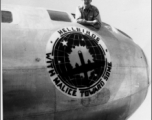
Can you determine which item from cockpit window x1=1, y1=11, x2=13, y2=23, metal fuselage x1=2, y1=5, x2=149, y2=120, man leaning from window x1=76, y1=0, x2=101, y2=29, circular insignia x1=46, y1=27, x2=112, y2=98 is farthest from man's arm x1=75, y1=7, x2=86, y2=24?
cockpit window x1=1, y1=11, x2=13, y2=23

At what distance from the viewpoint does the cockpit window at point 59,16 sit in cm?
918

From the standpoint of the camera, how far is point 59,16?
31.0ft

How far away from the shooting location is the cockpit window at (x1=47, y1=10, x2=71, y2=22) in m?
9.18

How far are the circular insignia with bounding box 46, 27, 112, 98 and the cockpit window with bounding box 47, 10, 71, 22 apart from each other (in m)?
0.84

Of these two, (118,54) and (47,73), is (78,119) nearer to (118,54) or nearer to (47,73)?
(47,73)

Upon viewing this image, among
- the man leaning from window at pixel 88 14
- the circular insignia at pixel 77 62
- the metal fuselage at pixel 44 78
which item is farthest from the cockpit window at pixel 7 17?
the man leaning from window at pixel 88 14

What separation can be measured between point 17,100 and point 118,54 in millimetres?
4740

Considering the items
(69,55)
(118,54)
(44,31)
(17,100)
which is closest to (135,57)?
(118,54)

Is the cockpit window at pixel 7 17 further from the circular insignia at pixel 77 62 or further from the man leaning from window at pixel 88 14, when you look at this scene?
the man leaning from window at pixel 88 14

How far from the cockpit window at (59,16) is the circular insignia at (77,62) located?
84 centimetres

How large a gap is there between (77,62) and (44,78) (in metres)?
1.43

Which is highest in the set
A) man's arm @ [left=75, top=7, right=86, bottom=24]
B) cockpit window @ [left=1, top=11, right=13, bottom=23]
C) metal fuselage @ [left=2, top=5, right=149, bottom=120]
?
cockpit window @ [left=1, top=11, right=13, bottom=23]

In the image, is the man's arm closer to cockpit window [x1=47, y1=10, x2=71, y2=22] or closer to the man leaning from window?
the man leaning from window

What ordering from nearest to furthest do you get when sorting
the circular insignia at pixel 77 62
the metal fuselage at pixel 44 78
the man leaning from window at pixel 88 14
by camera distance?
the metal fuselage at pixel 44 78 → the circular insignia at pixel 77 62 → the man leaning from window at pixel 88 14
